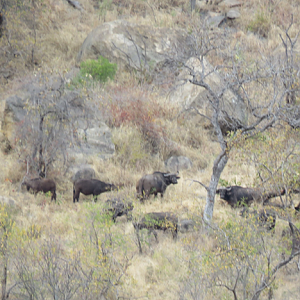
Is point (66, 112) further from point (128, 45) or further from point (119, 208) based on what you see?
point (128, 45)

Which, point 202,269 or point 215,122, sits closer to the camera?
point 202,269

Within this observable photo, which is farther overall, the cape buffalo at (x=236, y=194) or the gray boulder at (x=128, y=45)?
the gray boulder at (x=128, y=45)

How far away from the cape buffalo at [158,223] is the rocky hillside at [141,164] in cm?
3

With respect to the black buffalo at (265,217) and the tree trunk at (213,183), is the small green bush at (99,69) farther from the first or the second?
the black buffalo at (265,217)

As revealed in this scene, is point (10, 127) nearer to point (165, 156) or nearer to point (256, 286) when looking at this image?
point (165, 156)

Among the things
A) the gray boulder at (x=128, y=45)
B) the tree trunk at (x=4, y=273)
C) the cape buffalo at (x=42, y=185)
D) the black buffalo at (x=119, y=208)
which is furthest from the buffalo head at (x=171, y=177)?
the gray boulder at (x=128, y=45)

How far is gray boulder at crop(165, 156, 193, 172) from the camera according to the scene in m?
13.1

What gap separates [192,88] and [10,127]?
7.12 metres

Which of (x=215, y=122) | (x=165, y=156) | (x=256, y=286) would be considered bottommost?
(x=165, y=156)

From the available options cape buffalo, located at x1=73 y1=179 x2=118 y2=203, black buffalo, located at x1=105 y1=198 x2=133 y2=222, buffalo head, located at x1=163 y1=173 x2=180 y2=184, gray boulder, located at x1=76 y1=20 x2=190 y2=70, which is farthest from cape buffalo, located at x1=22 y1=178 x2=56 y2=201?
gray boulder, located at x1=76 y1=20 x2=190 y2=70

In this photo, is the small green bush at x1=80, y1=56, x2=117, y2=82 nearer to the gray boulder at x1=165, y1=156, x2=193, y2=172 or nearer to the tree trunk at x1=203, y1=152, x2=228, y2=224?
the gray boulder at x1=165, y1=156, x2=193, y2=172

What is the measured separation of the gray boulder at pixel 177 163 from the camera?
42.9ft

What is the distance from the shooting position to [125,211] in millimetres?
9148

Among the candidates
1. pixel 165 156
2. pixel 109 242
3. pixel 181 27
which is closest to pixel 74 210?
pixel 109 242
